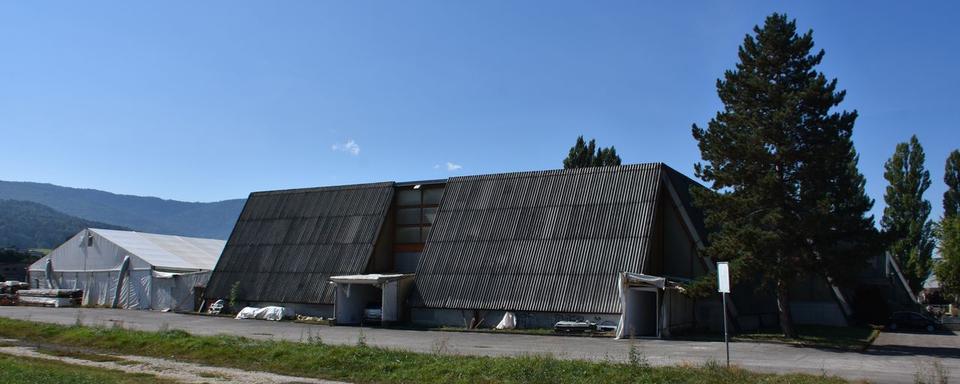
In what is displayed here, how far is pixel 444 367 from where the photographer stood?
Result: 57.3ft

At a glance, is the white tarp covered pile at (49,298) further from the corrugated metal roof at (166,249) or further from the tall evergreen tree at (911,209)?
the tall evergreen tree at (911,209)

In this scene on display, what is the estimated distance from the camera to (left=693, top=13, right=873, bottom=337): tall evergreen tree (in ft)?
92.1

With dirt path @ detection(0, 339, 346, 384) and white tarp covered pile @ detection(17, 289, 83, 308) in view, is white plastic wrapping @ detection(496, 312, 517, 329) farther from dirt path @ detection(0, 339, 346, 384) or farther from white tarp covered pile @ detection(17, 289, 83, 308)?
white tarp covered pile @ detection(17, 289, 83, 308)

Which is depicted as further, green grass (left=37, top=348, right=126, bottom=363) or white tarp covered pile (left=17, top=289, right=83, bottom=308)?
white tarp covered pile (left=17, top=289, right=83, bottom=308)

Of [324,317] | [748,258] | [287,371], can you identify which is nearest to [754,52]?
[748,258]

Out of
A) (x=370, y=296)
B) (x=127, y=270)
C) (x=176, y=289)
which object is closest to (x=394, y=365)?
(x=370, y=296)

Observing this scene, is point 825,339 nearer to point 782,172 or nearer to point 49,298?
point 782,172

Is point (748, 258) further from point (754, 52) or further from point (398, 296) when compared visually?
point (398, 296)

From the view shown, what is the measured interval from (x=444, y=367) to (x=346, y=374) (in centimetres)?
242

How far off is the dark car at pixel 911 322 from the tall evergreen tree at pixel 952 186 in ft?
53.7

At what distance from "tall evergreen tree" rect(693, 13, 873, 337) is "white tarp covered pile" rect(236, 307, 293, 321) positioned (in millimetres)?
24696

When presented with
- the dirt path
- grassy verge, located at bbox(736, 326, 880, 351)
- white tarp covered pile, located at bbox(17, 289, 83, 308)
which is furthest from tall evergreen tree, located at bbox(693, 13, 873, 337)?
white tarp covered pile, located at bbox(17, 289, 83, 308)

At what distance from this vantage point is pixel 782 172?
2964 centimetres

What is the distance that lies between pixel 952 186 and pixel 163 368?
190 ft
